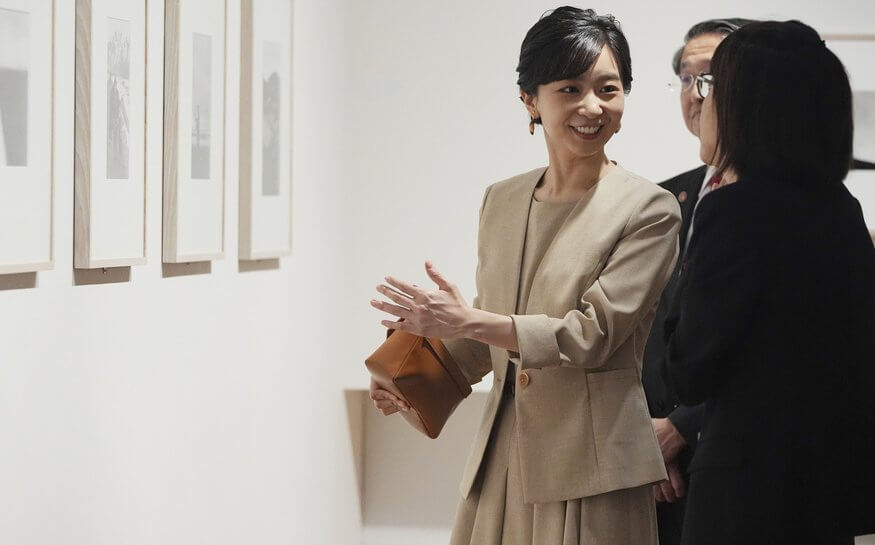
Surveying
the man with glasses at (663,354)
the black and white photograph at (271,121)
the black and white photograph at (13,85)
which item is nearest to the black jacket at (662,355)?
the man with glasses at (663,354)

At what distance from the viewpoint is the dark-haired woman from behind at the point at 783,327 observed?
65.3 inches

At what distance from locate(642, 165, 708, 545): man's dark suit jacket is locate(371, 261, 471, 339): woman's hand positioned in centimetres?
66

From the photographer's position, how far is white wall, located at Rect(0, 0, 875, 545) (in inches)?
88.5

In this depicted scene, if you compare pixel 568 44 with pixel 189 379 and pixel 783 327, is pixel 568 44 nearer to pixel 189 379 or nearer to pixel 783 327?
pixel 783 327

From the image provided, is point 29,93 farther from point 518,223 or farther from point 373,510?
point 373,510

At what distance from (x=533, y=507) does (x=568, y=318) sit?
404 millimetres

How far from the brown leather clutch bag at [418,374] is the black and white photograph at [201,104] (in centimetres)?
106

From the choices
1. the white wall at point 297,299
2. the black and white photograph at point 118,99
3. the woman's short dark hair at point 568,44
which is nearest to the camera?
the woman's short dark hair at point 568,44

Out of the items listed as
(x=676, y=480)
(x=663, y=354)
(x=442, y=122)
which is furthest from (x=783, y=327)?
(x=442, y=122)

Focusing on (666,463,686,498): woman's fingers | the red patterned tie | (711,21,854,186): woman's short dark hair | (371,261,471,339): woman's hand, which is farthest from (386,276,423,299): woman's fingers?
the red patterned tie

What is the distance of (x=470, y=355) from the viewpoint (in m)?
2.32

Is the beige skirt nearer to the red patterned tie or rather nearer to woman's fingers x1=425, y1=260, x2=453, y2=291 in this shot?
woman's fingers x1=425, y1=260, x2=453, y2=291

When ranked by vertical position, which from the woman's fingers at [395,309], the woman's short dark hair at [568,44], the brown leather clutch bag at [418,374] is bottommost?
the brown leather clutch bag at [418,374]

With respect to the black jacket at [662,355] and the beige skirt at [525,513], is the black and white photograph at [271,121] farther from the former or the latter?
the beige skirt at [525,513]
